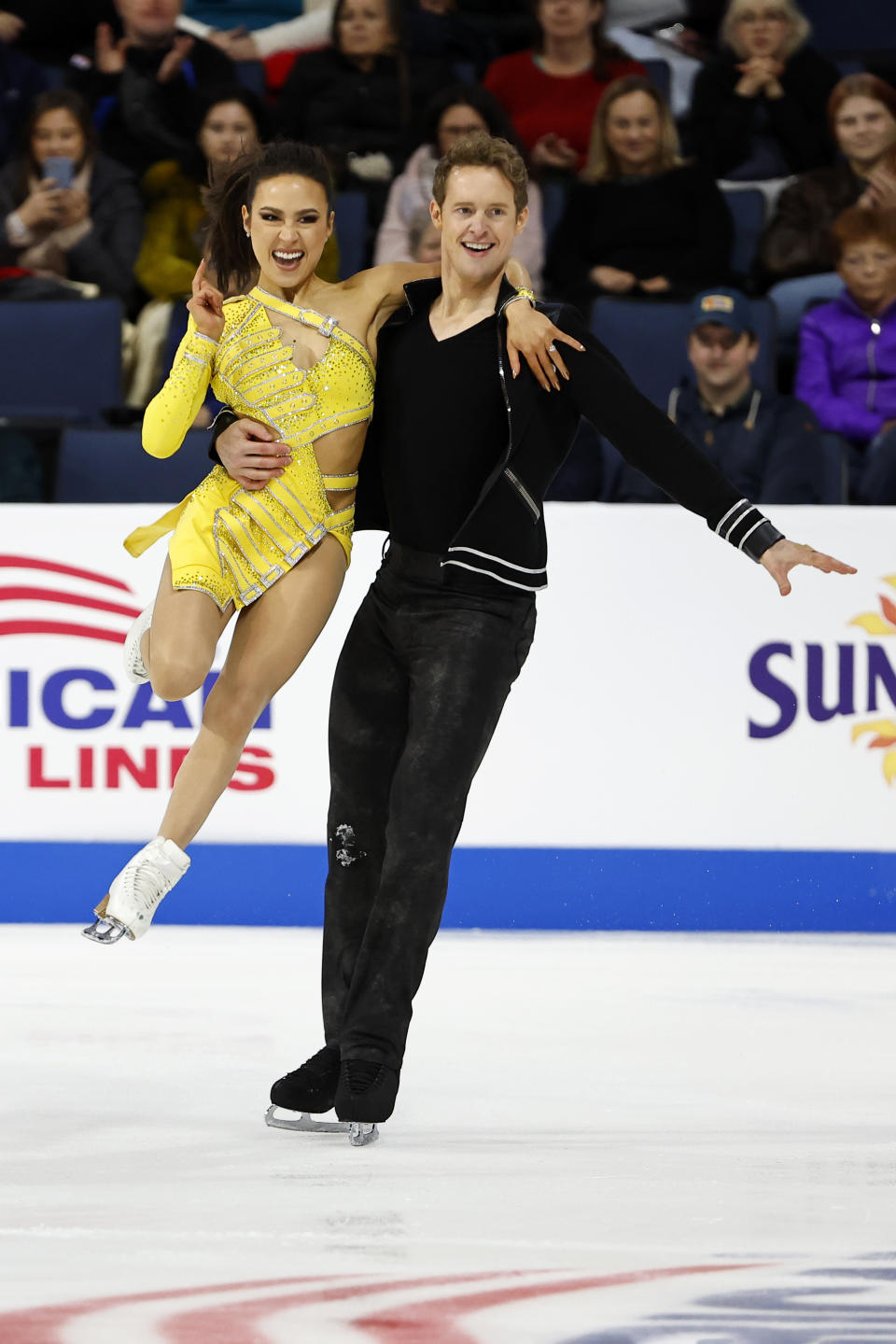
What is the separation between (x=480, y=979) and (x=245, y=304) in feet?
6.08

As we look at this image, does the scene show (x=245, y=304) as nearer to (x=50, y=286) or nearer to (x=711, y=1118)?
(x=711, y=1118)

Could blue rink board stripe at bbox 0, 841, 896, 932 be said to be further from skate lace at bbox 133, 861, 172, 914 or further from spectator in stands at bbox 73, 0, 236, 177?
spectator in stands at bbox 73, 0, 236, 177

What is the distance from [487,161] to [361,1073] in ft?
4.68

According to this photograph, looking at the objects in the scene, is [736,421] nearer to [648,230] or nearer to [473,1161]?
[648,230]

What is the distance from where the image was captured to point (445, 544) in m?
3.18

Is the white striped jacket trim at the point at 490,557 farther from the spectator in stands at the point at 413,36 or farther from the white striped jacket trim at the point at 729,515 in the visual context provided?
the spectator in stands at the point at 413,36

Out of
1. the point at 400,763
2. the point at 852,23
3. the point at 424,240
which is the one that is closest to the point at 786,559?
the point at 400,763

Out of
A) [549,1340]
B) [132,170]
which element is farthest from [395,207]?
[549,1340]

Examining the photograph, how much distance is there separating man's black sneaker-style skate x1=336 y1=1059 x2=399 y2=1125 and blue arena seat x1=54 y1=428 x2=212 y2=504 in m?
2.79

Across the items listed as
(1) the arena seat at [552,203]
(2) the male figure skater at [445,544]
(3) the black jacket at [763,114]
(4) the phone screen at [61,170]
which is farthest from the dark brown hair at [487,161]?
(3) the black jacket at [763,114]

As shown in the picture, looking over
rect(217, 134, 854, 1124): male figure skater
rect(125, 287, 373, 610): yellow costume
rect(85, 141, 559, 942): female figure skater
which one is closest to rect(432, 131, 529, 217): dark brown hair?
rect(217, 134, 854, 1124): male figure skater

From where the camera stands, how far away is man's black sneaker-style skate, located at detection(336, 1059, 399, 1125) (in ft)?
9.91

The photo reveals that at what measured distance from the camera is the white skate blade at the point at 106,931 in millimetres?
3053

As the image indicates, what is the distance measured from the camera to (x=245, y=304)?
3.29 meters
